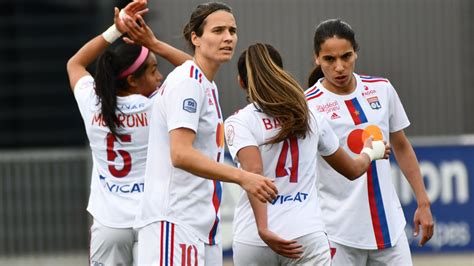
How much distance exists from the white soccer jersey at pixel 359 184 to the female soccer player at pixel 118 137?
0.99m

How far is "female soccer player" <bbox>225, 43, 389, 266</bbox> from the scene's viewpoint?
6492 mm

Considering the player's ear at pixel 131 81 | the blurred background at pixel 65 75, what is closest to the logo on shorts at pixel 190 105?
the player's ear at pixel 131 81

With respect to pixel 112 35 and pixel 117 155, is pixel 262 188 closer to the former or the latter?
pixel 117 155

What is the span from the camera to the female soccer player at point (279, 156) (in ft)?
21.3

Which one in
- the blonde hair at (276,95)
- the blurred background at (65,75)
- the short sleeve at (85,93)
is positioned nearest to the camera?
the blonde hair at (276,95)

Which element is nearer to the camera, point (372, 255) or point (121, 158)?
point (372, 255)

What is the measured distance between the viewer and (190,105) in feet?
20.1

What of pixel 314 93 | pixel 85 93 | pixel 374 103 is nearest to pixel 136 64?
pixel 85 93

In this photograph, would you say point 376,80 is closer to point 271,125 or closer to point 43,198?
point 271,125

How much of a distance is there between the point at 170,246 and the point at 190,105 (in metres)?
0.70

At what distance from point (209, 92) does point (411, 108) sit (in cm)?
892

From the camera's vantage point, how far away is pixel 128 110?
752 cm

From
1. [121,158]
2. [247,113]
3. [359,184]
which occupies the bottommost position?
[359,184]

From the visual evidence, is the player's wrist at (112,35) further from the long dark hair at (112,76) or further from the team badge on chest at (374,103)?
the team badge on chest at (374,103)
